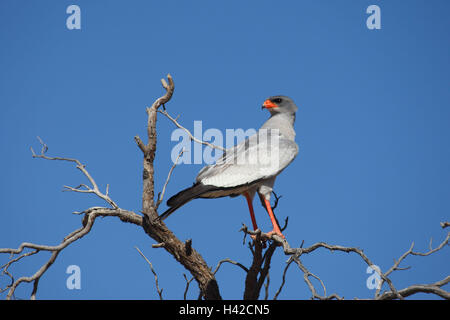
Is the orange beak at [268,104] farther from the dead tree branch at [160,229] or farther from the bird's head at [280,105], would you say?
the dead tree branch at [160,229]

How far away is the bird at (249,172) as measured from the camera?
5.86 m

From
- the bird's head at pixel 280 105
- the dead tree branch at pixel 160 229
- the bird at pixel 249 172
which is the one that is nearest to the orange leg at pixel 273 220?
the bird at pixel 249 172

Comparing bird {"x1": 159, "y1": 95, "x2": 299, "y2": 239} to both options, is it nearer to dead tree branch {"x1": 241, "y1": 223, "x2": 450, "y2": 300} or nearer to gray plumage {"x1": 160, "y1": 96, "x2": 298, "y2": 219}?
gray plumage {"x1": 160, "y1": 96, "x2": 298, "y2": 219}

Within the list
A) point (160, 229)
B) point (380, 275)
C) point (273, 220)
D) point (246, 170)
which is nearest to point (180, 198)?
point (160, 229)

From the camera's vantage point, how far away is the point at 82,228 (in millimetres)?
5820

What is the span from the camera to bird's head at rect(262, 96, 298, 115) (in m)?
7.46

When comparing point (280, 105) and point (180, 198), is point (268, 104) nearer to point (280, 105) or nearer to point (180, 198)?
point (280, 105)

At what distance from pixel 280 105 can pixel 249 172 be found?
68.4 inches

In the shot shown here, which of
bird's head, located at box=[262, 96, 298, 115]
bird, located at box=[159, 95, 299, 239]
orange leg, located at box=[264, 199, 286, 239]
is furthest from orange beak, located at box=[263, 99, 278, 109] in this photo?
orange leg, located at box=[264, 199, 286, 239]

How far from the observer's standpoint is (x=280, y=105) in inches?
295

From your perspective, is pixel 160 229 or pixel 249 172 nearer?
pixel 160 229

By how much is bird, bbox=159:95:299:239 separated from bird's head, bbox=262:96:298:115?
0.59m
